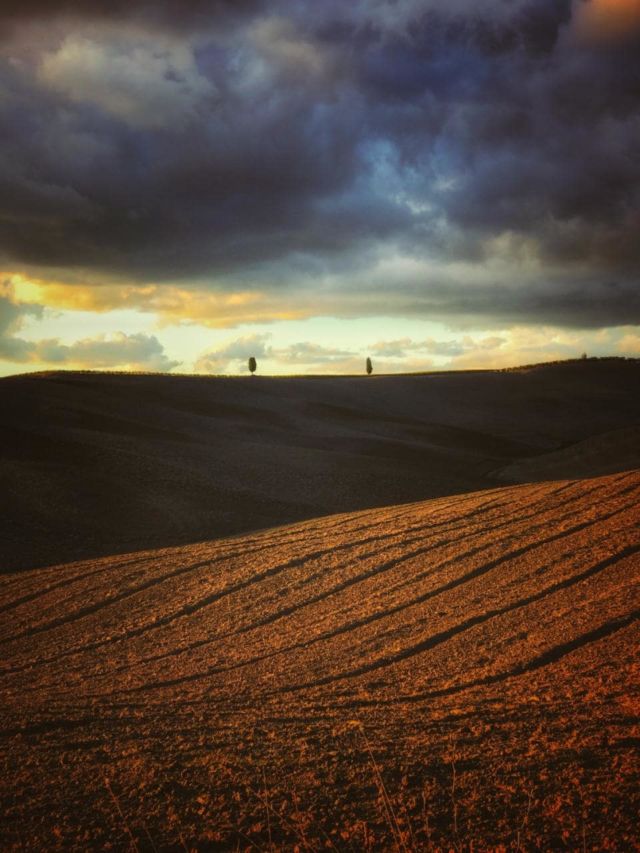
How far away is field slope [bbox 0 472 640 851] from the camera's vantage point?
4.06 meters

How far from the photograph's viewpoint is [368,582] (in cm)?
913

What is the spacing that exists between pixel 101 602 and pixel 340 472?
35.5 ft

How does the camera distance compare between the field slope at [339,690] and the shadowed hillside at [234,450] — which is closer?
the field slope at [339,690]

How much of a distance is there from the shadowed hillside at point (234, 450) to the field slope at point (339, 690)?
363 centimetres

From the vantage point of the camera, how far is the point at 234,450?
21.5m

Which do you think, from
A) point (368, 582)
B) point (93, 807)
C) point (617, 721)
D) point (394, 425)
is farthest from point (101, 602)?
point (394, 425)

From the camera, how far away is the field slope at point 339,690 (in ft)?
13.3

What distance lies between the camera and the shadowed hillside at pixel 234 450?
49.2 ft

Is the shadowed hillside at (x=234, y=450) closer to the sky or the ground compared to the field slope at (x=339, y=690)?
closer to the sky

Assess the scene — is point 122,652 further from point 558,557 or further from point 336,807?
point 558,557

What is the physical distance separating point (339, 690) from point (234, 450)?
618 inches

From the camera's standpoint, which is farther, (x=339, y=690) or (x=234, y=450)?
(x=234, y=450)

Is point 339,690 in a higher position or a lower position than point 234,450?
lower

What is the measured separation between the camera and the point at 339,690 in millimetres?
6113
